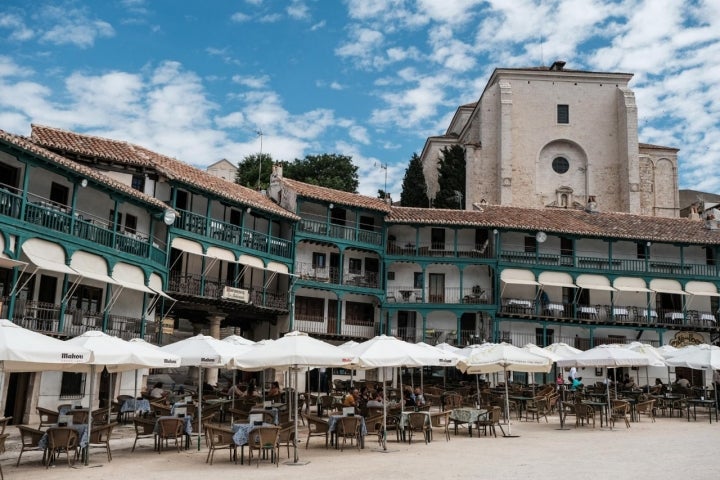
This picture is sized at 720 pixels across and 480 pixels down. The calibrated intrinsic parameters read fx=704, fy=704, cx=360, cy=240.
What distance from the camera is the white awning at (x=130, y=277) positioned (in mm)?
25422

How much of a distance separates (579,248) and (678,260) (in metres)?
6.31

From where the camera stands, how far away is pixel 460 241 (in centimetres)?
4241

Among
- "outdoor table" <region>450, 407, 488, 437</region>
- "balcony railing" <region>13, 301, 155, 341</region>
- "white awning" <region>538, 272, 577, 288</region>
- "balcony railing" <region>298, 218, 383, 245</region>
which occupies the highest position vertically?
"balcony railing" <region>298, 218, 383, 245</region>

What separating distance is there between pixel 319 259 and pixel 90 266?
57.8 ft

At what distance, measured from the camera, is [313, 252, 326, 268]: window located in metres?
40.1

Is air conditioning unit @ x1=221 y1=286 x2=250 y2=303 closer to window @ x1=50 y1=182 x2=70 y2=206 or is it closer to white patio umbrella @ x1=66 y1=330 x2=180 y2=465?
window @ x1=50 y1=182 x2=70 y2=206

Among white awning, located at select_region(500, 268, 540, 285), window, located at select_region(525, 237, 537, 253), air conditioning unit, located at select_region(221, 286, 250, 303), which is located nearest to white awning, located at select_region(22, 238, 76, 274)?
air conditioning unit, located at select_region(221, 286, 250, 303)

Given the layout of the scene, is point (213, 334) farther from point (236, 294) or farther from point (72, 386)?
point (72, 386)

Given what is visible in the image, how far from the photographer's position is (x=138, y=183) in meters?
30.0

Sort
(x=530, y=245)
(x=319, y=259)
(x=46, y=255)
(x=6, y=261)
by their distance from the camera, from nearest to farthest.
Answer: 1. (x=6, y=261)
2. (x=46, y=255)
3. (x=319, y=259)
4. (x=530, y=245)

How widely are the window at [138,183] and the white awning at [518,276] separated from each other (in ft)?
67.3

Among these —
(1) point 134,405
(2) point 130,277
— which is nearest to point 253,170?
(2) point 130,277

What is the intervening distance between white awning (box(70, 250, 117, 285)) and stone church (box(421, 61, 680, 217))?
1563 inches

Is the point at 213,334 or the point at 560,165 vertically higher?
the point at 560,165
